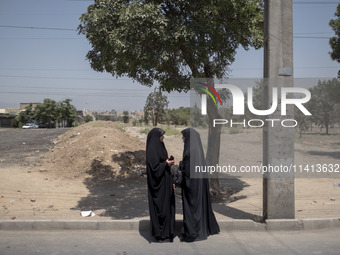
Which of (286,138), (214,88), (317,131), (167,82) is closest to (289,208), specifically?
(286,138)

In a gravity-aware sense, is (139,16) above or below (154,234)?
above

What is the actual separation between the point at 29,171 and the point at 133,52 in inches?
244

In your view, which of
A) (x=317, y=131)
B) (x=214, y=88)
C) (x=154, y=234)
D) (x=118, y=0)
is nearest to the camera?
(x=154, y=234)

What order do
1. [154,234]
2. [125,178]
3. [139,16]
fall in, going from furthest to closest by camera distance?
[125,178] → [139,16] → [154,234]

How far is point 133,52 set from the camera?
6105mm

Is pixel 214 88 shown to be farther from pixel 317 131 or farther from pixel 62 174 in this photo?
pixel 317 131

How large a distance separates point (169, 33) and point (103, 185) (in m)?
4.95

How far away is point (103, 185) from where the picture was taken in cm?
916

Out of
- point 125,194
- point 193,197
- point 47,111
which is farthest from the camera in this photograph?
point 47,111

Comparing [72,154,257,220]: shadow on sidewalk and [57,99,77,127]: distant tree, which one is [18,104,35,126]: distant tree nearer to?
[57,99,77,127]: distant tree

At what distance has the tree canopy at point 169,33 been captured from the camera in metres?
6.13

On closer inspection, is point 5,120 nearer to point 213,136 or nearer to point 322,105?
point 322,105

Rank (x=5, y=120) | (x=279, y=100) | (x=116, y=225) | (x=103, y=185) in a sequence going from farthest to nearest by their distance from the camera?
(x=5, y=120) < (x=103, y=185) < (x=116, y=225) < (x=279, y=100)

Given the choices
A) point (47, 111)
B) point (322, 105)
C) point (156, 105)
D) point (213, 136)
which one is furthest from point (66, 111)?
point (213, 136)
